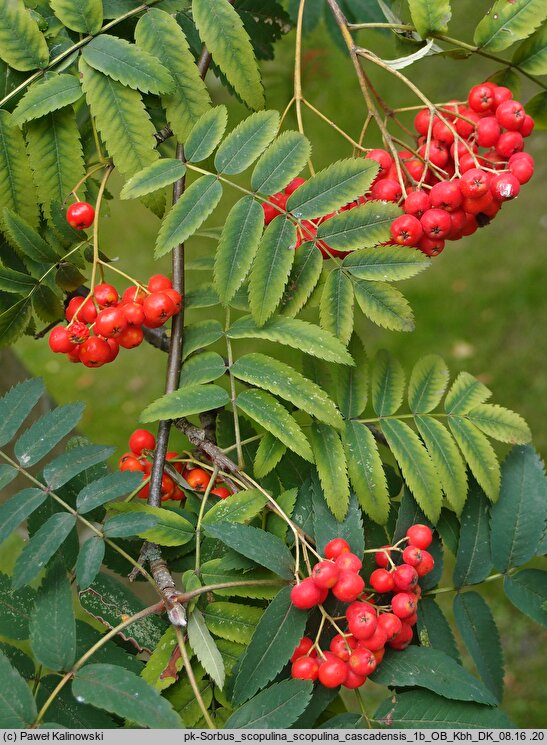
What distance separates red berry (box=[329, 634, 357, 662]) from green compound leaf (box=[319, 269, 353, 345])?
1.60 feet

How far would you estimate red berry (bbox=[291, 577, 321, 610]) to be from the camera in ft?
3.66

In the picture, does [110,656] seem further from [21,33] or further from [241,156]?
[21,33]

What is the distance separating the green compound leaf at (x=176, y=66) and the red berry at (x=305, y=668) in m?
0.93

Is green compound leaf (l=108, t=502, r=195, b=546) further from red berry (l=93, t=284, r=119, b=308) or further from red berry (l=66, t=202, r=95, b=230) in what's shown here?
red berry (l=66, t=202, r=95, b=230)

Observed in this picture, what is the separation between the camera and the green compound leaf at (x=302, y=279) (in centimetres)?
132

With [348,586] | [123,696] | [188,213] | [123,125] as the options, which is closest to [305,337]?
[188,213]

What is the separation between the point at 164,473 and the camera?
1.41 m

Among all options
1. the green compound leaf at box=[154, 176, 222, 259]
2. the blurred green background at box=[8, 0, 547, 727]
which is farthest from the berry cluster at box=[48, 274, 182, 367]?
the blurred green background at box=[8, 0, 547, 727]

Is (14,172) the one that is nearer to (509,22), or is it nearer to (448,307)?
(509,22)

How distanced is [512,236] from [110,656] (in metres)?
4.00

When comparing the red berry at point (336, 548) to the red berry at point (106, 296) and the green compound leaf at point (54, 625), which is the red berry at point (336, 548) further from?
the red berry at point (106, 296)

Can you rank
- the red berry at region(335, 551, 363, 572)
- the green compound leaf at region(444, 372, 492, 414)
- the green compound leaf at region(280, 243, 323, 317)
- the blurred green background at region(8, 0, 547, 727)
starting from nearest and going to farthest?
the red berry at region(335, 551, 363, 572) < the green compound leaf at region(280, 243, 323, 317) < the green compound leaf at region(444, 372, 492, 414) < the blurred green background at region(8, 0, 547, 727)

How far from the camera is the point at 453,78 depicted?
4871mm

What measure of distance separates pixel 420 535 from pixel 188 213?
69 cm
